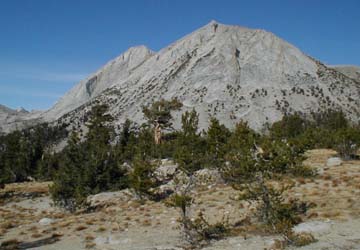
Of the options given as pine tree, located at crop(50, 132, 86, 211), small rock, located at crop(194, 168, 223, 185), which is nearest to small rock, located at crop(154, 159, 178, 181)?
small rock, located at crop(194, 168, 223, 185)

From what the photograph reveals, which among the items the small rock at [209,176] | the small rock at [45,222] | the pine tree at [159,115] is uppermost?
the pine tree at [159,115]

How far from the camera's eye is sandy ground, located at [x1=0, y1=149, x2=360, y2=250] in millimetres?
17948

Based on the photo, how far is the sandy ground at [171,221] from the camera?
1795cm

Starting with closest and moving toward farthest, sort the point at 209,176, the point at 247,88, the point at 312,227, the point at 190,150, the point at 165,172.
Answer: the point at 312,227
the point at 209,176
the point at 190,150
the point at 165,172
the point at 247,88

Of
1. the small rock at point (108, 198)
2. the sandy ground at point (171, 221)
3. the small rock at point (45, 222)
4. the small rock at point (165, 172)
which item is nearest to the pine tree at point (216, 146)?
the small rock at point (165, 172)

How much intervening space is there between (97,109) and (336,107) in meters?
117

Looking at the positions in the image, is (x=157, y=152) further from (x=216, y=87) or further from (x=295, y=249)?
(x=216, y=87)

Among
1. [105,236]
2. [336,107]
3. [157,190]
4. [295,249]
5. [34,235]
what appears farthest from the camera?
[336,107]

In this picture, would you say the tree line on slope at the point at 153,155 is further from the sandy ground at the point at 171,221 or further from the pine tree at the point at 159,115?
the sandy ground at the point at 171,221

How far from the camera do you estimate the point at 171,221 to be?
23234mm

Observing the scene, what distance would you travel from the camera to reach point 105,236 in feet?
67.7

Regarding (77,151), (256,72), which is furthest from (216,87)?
(77,151)

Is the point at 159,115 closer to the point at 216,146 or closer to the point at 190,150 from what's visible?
the point at 216,146

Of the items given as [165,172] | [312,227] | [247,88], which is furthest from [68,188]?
[247,88]
